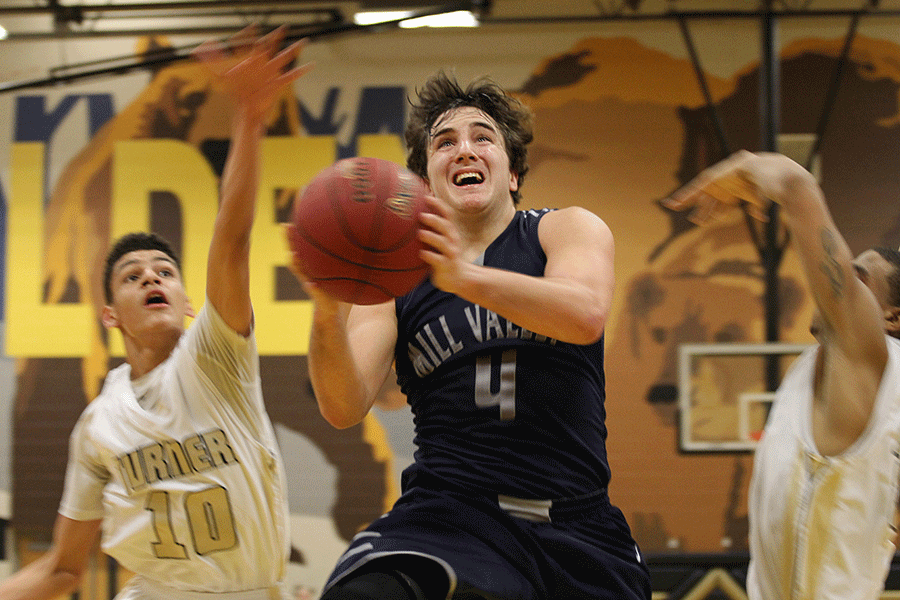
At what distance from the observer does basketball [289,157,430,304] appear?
186 centimetres

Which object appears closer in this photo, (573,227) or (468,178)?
(573,227)

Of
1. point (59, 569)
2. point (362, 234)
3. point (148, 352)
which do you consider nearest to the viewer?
point (362, 234)

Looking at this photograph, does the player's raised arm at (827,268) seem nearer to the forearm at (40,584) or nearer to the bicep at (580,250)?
the bicep at (580,250)

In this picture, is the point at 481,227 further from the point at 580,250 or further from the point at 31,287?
the point at 31,287

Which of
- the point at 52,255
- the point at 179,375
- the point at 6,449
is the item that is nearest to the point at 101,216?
the point at 52,255

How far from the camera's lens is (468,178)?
2309 mm

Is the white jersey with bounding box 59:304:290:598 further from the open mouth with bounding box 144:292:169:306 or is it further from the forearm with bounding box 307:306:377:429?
the forearm with bounding box 307:306:377:429

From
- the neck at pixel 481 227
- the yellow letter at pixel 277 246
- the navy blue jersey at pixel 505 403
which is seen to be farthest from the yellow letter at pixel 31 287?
the navy blue jersey at pixel 505 403

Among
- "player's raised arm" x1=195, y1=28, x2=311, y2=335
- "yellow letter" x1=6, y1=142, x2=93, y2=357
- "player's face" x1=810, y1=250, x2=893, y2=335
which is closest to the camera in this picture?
"player's raised arm" x1=195, y1=28, x2=311, y2=335

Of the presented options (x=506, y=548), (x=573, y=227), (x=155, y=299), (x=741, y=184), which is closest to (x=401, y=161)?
(x=155, y=299)

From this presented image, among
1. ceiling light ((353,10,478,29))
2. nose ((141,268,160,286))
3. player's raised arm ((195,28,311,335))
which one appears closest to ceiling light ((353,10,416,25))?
ceiling light ((353,10,478,29))

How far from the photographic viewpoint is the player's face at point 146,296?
3.21 metres

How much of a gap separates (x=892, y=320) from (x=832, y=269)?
0.94 meters

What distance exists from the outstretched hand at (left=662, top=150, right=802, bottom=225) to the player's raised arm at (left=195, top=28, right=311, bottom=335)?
1.29 m
